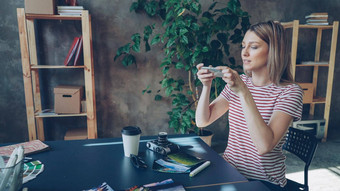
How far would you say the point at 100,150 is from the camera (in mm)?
1424

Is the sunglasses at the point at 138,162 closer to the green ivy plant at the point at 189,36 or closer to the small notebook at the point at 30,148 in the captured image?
the small notebook at the point at 30,148

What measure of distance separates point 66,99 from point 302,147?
2473 millimetres

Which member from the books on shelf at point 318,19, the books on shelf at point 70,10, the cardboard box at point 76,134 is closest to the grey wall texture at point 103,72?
the cardboard box at point 76,134

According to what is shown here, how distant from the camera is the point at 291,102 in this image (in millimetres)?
1332

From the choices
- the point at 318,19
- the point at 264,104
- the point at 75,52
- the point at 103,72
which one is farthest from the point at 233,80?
the point at 318,19

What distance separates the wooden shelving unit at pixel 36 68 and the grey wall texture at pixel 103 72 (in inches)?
6.8

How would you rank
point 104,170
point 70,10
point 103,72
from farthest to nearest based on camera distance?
point 103,72, point 70,10, point 104,170

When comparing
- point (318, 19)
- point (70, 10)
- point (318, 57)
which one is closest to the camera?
point (70, 10)

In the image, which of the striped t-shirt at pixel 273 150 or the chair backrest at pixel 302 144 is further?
the chair backrest at pixel 302 144

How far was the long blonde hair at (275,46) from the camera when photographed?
1.38 meters

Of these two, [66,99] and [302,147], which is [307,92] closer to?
[302,147]

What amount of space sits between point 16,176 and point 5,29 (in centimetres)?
290

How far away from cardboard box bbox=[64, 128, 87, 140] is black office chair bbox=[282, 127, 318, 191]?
7.51 feet

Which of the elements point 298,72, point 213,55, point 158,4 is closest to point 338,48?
point 298,72
